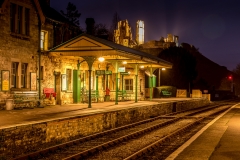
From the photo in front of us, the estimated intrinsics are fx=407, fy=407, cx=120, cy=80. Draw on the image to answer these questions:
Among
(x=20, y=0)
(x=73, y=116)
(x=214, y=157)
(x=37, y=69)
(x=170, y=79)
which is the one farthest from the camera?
(x=170, y=79)

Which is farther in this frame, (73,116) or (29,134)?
(73,116)

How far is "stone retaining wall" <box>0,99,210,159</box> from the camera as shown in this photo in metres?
12.0

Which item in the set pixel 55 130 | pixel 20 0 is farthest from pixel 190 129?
pixel 20 0

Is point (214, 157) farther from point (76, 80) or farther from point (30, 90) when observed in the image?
point (76, 80)

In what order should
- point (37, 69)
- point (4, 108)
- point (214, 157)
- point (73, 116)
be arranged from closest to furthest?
1. point (214, 157)
2. point (73, 116)
3. point (4, 108)
4. point (37, 69)

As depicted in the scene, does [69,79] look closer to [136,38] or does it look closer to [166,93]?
[166,93]

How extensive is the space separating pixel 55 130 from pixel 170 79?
4521 cm

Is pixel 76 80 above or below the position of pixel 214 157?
above

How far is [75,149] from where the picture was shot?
13438 mm

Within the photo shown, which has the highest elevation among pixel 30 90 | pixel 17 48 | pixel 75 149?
pixel 17 48

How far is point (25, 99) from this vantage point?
20.7 m

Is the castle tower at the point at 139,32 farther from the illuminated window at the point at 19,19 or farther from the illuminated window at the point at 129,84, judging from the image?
the illuminated window at the point at 19,19

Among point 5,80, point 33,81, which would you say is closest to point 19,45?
point 33,81

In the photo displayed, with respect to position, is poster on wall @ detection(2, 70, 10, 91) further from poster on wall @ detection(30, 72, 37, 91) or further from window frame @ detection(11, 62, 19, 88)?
poster on wall @ detection(30, 72, 37, 91)
